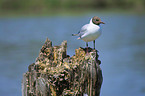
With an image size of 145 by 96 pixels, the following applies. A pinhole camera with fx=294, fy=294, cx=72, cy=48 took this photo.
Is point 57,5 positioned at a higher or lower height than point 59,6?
higher

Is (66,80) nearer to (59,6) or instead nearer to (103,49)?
(103,49)

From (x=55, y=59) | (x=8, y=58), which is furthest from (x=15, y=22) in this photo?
(x=55, y=59)

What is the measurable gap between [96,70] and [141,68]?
872 cm

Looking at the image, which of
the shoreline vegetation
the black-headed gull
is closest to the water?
the black-headed gull

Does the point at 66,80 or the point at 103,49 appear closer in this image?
the point at 66,80

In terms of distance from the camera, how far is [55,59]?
13.8ft

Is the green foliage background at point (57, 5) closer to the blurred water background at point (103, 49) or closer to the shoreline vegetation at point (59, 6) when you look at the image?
the shoreline vegetation at point (59, 6)

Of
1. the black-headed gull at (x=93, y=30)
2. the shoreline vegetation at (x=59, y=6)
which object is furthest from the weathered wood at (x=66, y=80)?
the shoreline vegetation at (x=59, y=6)

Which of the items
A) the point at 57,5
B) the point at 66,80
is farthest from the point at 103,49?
the point at 57,5

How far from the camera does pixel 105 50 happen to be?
15148 mm

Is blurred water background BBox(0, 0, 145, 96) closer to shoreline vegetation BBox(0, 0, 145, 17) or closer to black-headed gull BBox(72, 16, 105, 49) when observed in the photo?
shoreline vegetation BBox(0, 0, 145, 17)

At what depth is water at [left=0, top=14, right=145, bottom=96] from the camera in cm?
992

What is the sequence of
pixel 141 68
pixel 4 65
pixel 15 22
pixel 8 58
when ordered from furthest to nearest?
pixel 15 22 → pixel 8 58 → pixel 4 65 → pixel 141 68

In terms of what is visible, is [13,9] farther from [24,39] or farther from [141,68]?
[141,68]
